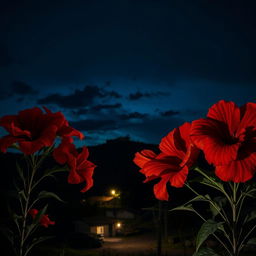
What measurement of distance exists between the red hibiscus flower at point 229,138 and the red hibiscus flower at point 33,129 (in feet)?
2.08

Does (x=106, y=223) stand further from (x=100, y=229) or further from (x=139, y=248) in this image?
(x=139, y=248)

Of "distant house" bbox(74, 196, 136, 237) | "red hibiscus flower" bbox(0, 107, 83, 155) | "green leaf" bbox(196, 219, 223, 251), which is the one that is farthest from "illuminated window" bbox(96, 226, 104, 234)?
"green leaf" bbox(196, 219, 223, 251)

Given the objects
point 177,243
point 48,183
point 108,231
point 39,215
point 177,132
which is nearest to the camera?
point 177,132

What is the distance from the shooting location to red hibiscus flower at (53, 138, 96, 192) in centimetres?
153

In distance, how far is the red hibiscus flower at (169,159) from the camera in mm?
1244

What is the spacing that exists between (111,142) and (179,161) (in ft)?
340

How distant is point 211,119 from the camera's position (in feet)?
4.07

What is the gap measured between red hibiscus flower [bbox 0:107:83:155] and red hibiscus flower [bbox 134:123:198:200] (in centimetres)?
40

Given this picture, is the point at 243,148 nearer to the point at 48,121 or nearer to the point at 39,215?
the point at 48,121

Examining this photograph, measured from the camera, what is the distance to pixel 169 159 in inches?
52.2

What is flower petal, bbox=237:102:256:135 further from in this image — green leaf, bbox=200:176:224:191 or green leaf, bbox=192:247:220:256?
green leaf, bbox=192:247:220:256

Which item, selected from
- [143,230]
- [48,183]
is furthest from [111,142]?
[48,183]

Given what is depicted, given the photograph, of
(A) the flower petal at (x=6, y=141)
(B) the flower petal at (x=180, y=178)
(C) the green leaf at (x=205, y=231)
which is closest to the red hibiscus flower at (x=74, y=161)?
(A) the flower petal at (x=6, y=141)

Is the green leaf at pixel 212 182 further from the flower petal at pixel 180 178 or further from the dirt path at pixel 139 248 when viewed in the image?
the dirt path at pixel 139 248
